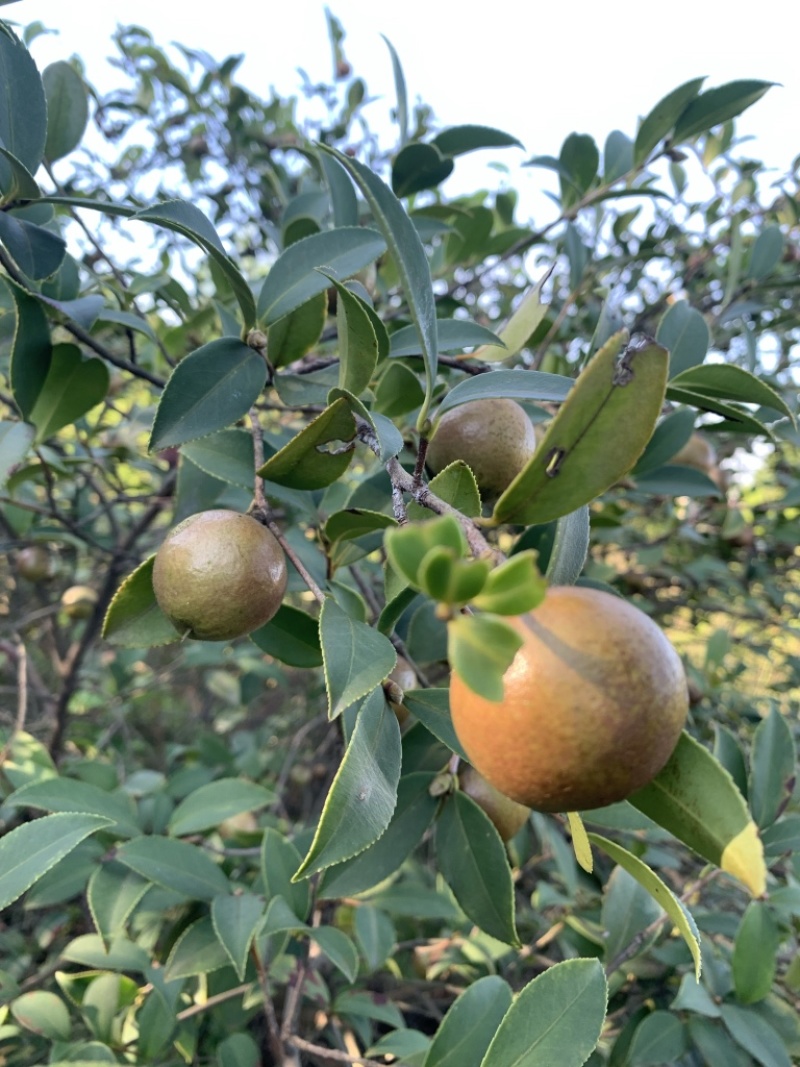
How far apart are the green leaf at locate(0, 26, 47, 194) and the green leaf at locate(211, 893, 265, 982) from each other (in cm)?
109

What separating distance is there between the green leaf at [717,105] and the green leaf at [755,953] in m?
1.51

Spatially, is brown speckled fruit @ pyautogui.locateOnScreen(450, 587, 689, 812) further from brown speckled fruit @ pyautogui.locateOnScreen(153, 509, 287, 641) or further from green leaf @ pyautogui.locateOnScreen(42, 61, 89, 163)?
green leaf @ pyautogui.locateOnScreen(42, 61, 89, 163)

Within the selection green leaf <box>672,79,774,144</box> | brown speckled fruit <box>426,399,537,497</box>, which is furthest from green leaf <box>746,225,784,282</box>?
brown speckled fruit <box>426,399,537,497</box>

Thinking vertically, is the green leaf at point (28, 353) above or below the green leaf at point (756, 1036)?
above

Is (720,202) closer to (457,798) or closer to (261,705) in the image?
(457,798)

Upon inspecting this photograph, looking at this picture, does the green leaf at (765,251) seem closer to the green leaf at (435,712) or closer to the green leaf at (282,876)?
the green leaf at (435,712)

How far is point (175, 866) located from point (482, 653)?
1.00 metres

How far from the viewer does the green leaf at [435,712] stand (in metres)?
0.75

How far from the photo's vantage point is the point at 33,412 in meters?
1.10

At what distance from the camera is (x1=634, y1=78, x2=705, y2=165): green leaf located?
1390mm

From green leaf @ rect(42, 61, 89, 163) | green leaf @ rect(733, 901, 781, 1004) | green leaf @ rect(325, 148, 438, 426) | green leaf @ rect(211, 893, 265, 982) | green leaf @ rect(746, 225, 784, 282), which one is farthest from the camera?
green leaf @ rect(746, 225, 784, 282)

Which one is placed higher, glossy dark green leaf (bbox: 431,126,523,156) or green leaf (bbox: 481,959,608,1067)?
glossy dark green leaf (bbox: 431,126,523,156)

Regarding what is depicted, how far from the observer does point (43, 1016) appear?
1.18m

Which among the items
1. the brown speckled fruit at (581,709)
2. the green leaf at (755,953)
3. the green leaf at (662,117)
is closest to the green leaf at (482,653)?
the brown speckled fruit at (581,709)
